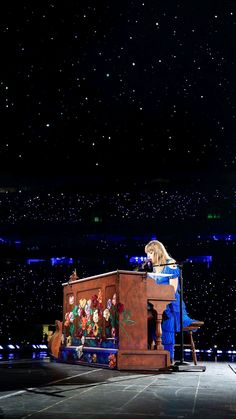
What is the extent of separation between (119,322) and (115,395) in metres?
2.07

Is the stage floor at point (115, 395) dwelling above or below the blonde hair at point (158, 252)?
below

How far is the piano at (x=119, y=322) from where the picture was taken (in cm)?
527

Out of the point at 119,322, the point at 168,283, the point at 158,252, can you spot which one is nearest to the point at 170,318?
the point at 168,283

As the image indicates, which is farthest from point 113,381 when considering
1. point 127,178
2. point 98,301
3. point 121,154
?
point 127,178

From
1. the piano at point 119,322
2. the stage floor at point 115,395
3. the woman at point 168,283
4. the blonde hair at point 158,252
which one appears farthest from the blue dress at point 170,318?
the stage floor at point 115,395

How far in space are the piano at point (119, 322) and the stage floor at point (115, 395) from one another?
1.22 ft

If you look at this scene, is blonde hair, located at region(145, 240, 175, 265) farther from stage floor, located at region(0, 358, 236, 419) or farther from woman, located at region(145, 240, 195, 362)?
stage floor, located at region(0, 358, 236, 419)

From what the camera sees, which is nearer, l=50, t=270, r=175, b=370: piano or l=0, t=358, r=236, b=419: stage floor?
l=0, t=358, r=236, b=419: stage floor

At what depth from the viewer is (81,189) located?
56.6 feet

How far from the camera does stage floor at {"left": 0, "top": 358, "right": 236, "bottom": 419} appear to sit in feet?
8.52

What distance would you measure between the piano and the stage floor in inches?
14.6

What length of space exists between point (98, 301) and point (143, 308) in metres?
0.70

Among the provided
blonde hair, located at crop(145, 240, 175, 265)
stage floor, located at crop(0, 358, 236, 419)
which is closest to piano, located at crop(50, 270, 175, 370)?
stage floor, located at crop(0, 358, 236, 419)

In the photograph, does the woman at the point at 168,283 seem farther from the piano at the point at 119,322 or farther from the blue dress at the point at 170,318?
the piano at the point at 119,322
